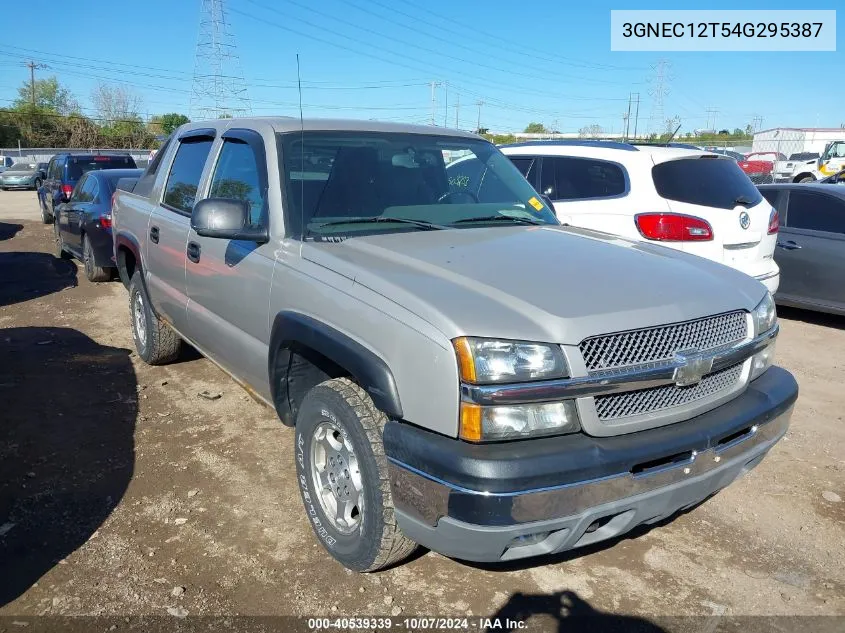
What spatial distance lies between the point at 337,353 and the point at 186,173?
2575mm

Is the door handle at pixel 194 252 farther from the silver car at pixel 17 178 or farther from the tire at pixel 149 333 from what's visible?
the silver car at pixel 17 178

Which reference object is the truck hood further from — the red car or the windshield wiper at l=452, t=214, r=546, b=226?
the red car

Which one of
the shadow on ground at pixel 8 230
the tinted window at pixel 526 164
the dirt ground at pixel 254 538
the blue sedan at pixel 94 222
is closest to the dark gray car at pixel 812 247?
the dirt ground at pixel 254 538

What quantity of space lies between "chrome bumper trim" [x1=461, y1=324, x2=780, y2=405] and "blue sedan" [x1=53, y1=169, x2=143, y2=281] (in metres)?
7.49

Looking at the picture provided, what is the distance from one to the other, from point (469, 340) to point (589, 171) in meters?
4.84

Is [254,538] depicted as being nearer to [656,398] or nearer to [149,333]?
[656,398]

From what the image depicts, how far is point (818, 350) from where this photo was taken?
6.50 meters

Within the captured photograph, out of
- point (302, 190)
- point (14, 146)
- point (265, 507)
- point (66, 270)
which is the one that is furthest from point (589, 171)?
point (14, 146)

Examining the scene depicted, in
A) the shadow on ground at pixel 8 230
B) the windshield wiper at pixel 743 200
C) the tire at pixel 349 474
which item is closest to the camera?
the tire at pixel 349 474

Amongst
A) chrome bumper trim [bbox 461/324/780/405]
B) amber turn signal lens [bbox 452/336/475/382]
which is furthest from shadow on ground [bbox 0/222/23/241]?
chrome bumper trim [bbox 461/324/780/405]

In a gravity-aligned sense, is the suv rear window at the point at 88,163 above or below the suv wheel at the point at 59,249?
above

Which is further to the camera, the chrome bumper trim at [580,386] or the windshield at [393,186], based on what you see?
the windshield at [393,186]

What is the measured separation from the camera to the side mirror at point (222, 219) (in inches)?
128

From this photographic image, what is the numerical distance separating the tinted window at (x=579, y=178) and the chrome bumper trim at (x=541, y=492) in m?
4.03
